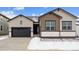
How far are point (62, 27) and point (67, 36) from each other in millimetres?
1020

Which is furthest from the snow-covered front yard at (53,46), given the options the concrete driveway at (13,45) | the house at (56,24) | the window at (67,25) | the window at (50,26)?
the window at (50,26)

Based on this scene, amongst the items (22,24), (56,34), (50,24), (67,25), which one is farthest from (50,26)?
(22,24)

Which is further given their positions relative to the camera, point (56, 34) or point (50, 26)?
point (50, 26)

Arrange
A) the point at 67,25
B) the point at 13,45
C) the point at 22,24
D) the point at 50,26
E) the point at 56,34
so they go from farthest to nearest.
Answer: the point at 22,24 → the point at 50,26 → the point at 56,34 → the point at 67,25 → the point at 13,45

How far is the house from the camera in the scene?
65.8ft

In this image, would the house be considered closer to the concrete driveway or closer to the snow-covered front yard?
the concrete driveway

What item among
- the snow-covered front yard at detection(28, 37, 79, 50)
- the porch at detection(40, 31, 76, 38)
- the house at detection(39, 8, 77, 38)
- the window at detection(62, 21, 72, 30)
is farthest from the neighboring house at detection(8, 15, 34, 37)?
the snow-covered front yard at detection(28, 37, 79, 50)

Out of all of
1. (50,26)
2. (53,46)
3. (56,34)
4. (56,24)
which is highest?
(56,24)

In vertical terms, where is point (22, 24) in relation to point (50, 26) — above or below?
above

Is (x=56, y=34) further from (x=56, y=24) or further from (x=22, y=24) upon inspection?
(x=22, y=24)

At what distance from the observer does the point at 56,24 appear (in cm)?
2088
